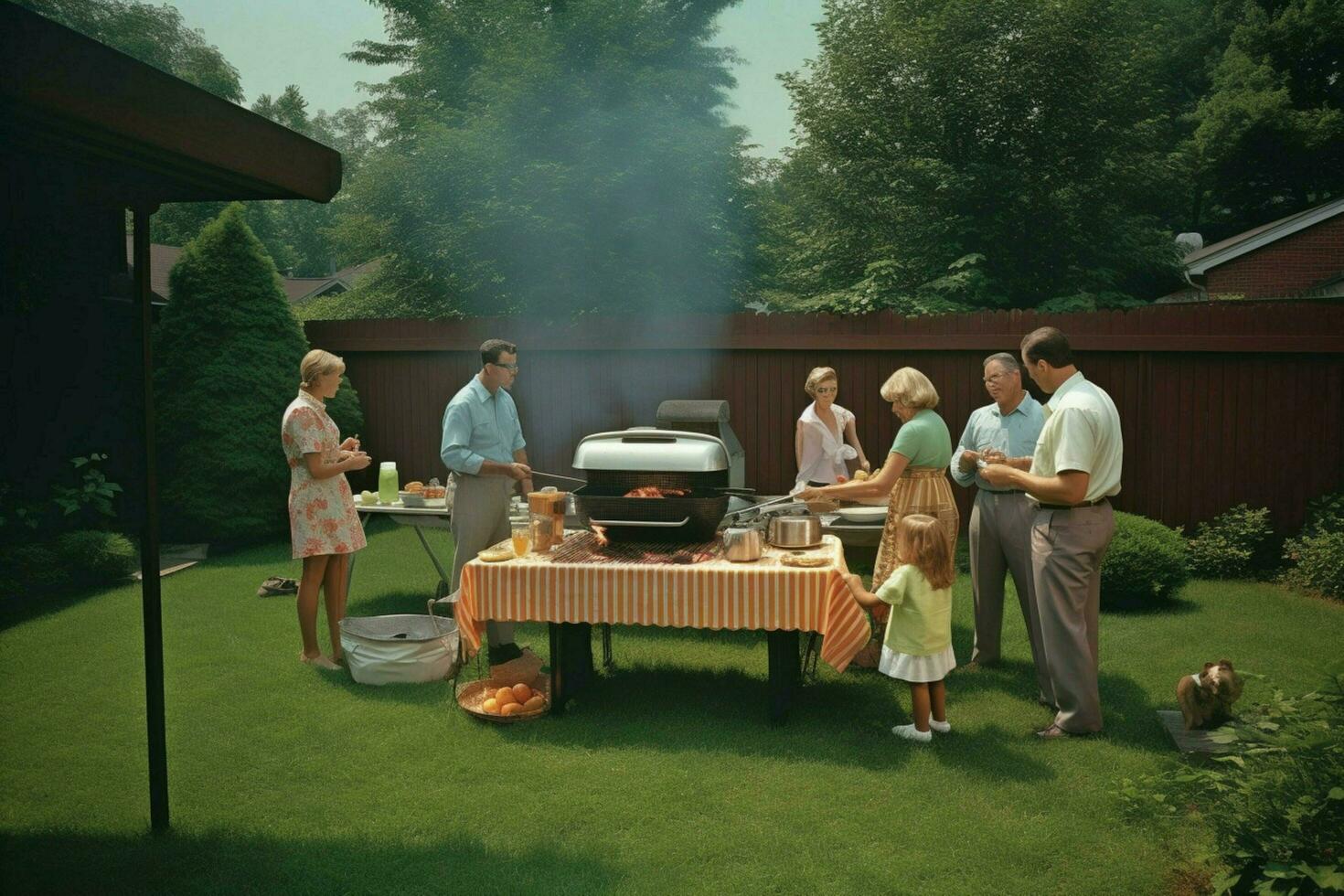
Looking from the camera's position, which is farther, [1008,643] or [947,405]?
[947,405]

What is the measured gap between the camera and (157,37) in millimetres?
47719

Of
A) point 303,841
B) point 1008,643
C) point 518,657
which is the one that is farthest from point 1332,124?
point 303,841

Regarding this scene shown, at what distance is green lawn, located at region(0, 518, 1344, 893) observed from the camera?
367 cm

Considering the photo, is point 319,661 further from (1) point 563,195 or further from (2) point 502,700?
(1) point 563,195

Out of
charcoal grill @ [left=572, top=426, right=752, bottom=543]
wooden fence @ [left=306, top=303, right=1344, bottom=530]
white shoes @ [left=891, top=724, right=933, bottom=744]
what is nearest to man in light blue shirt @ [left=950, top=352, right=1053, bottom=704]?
white shoes @ [left=891, top=724, right=933, bottom=744]

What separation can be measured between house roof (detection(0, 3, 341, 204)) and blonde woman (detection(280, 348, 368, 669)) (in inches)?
67.8

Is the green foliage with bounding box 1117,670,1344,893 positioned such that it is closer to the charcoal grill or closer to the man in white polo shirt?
the man in white polo shirt

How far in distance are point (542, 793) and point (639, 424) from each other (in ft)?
21.7

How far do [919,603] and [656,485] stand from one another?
4.44 ft

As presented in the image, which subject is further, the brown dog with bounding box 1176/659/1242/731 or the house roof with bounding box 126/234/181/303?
the house roof with bounding box 126/234/181/303

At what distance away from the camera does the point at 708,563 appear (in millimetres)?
4883

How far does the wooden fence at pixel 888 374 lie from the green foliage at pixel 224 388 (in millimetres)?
1248

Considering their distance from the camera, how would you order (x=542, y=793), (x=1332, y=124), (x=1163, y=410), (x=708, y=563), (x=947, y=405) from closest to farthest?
(x=542, y=793), (x=708, y=563), (x=1163, y=410), (x=947, y=405), (x=1332, y=124)

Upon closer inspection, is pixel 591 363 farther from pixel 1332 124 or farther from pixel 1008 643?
pixel 1332 124
